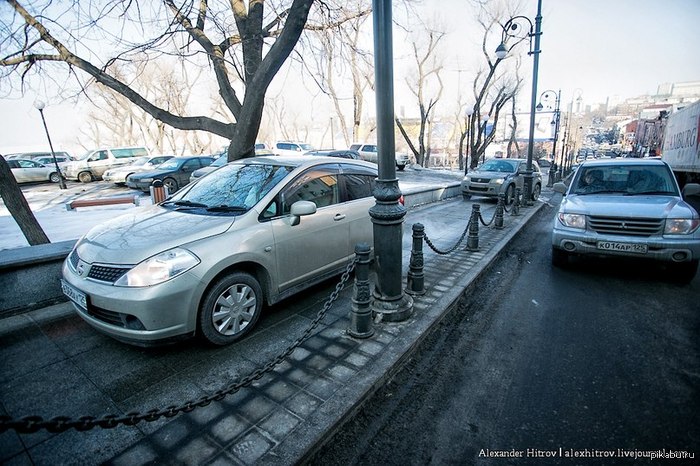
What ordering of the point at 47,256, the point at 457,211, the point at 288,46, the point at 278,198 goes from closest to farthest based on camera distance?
the point at 278,198 → the point at 47,256 → the point at 288,46 → the point at 457,211

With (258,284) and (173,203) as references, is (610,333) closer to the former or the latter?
(258,284)

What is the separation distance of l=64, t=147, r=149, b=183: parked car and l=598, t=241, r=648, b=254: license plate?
23585 mm

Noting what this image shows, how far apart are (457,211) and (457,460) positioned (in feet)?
32.8

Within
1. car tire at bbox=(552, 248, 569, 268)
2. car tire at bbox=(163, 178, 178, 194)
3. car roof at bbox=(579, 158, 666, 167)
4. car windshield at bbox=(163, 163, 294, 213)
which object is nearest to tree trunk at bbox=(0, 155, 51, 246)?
car windshield at bbox=(163, 163, 294, 213)

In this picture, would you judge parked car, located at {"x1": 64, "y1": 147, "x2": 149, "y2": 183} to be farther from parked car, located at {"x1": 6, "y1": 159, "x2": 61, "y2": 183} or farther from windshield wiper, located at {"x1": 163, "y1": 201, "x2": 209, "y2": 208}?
windshield wiper, located at {"x1": 163, "y1": 201, "x2": 209, "y2": 208}

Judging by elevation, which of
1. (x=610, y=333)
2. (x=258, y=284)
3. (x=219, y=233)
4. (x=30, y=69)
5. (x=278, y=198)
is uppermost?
(x=30, y=69)

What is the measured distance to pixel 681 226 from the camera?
472 centimetres

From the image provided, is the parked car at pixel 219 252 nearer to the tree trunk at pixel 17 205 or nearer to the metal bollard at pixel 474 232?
the tree trunk at pixel 17 205

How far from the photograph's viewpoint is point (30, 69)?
6641 mm

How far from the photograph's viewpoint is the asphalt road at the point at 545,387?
2.37 metres

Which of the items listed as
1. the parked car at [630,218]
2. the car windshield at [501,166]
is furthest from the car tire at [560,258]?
the car windshield at [501,166]

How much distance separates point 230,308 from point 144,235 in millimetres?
1055

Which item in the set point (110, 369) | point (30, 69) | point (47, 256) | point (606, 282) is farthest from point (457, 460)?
point (30, 69)

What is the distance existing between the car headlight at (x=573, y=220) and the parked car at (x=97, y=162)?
23.0 meters
